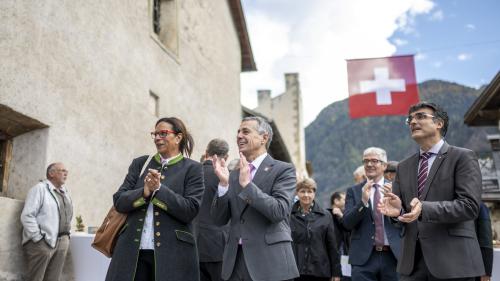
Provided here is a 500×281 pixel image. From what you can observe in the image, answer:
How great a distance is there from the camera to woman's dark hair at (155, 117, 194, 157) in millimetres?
3605

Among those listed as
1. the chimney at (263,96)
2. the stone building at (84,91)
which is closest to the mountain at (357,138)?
the chimney at (263,96)

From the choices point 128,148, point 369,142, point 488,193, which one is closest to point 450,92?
point 369,142

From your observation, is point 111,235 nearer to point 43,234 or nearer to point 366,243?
point 366,243

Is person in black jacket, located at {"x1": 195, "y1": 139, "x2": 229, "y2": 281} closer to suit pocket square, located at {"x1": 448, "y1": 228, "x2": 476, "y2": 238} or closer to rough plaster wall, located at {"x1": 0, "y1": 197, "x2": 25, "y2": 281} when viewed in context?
suit pocket square, located at {"x1": 448, "y1": 228, "x2": 476, "y2": 238}

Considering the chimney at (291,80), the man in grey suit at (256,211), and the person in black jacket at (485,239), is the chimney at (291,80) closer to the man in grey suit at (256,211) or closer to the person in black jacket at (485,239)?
the man in grey suit at (256,211)

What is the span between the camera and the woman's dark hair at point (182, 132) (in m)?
3.61

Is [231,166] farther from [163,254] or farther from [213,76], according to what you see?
[213,76]

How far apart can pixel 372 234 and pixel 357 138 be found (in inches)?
3866

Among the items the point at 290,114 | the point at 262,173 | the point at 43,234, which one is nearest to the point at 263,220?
the point at 262,173

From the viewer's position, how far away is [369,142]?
97750 millimetres

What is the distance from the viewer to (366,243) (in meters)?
4.69

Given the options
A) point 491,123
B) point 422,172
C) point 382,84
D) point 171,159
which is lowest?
point 422,172

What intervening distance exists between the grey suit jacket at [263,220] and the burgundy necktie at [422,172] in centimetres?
90

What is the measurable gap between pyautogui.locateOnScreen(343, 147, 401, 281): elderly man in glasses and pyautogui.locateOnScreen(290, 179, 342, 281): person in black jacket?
68cm
